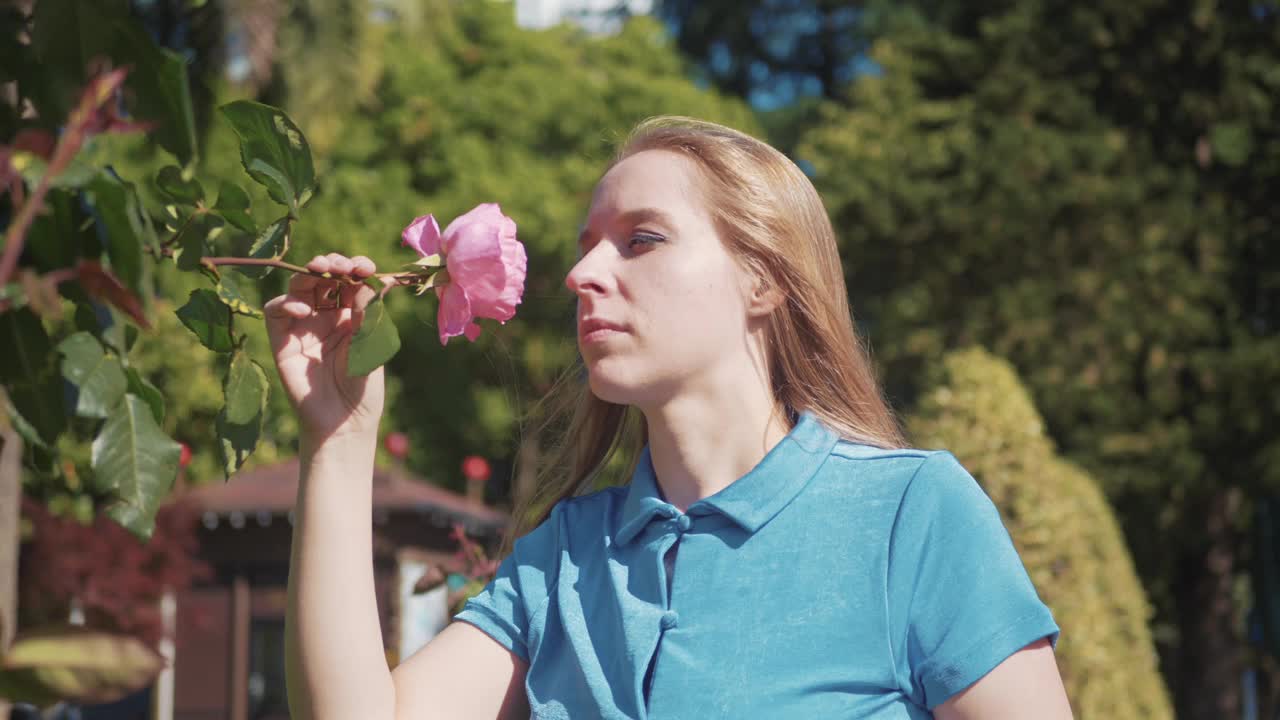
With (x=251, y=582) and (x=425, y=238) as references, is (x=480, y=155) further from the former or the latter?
(x=425, y=238)

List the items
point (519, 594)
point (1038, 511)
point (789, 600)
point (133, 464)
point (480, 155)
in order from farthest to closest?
point (480, 155) → point (1038, 511) → point (519, 594) → point (789, 600) → point (133, 464)

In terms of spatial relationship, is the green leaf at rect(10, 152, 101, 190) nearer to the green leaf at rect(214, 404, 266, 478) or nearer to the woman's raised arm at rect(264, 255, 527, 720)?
the green leaf at rect(214, 404, 266, 478)

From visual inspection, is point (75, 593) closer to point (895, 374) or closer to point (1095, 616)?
point (1095, 616)

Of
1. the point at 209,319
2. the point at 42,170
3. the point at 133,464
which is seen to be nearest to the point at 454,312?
the point at 209,319

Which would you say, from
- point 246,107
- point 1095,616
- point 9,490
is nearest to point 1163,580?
point 1095,616

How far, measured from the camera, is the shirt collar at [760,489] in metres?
1.71

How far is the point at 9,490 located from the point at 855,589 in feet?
6.02

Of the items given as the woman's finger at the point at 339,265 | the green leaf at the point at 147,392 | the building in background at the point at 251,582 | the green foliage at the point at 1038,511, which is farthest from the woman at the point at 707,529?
the building in background at the point at 251,582

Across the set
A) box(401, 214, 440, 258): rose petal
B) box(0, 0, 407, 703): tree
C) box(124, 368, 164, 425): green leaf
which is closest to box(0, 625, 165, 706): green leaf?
box(0, 0, 407, 703): tree

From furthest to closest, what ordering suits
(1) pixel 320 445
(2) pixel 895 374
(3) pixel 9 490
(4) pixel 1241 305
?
(2) pixel 895 374, (4) pixel 1241 305, (3) pixel 9 490, (1) pixel 320 445

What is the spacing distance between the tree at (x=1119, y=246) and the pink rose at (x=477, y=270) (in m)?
13.7

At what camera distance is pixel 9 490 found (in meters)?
2.70

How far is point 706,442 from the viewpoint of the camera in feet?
5.93

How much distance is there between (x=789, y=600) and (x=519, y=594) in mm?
392
